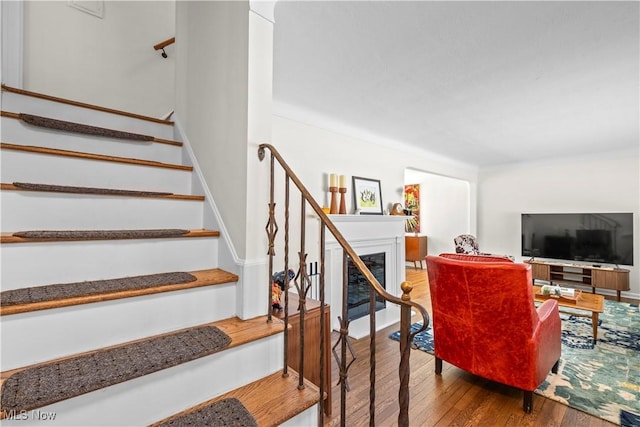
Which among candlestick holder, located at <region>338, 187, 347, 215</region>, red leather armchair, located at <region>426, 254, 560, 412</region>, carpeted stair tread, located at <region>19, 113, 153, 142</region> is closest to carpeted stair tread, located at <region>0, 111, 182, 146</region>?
carpeted stair tread, located at <region>19, 113, 153, 142</region>

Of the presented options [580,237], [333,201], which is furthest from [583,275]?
[333,201]

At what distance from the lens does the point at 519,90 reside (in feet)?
8.66

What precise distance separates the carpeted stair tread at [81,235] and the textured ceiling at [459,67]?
1.36 metres

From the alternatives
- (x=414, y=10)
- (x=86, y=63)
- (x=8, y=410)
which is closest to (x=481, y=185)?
(x=414, y=10)

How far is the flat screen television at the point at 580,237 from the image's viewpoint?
489cm

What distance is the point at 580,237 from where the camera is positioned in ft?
17.1

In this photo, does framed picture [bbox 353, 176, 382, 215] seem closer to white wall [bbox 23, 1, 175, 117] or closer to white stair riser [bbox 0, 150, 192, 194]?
white stair riser [bbox 0, 150, 192, 194]

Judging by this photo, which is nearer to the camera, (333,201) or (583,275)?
(333,201)

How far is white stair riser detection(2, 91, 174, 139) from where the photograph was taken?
177 centimetres

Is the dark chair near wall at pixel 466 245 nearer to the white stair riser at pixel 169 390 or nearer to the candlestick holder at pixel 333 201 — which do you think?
the candlestick holder at pixel 333 201

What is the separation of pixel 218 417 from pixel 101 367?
425 mm

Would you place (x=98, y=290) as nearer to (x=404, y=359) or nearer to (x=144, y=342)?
(x=144, y=342)

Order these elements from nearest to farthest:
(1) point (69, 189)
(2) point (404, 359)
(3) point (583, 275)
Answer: (2) point (404, 359) → (1) point (69, 189) → (3) point (583, 275)

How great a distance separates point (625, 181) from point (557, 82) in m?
4.02
